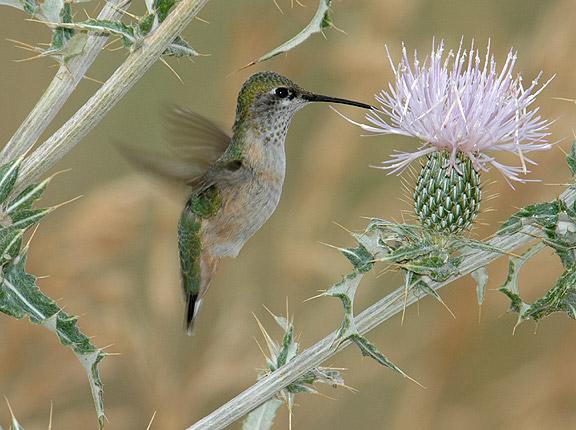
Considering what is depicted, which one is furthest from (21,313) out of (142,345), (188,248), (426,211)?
(142,345)

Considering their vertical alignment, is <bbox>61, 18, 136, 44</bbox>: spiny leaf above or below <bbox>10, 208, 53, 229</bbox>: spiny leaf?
above

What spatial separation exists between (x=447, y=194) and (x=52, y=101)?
4.41 ft

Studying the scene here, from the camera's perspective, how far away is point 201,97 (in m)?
6.44

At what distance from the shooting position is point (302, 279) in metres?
5.48

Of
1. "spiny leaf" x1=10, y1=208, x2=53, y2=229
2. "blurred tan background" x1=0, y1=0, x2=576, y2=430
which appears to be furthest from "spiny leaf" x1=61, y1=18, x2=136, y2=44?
"blurred tan background" x1=0, y1=0, x2=576, y2=430

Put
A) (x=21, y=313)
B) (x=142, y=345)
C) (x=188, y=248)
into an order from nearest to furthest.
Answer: (x=21, y=313) → (x=188, y=248) → (x=142, y=345)

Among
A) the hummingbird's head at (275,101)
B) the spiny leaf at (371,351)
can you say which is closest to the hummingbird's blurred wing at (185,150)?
the hummingbird's head at (275,101)

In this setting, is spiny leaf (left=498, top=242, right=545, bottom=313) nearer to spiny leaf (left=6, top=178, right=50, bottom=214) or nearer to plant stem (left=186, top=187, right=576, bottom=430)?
plant stem (left=186, top=187, right=576, bottom=430)

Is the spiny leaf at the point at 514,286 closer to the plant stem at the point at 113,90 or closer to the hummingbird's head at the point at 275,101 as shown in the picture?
the hummingbird's head at the point at 275,101

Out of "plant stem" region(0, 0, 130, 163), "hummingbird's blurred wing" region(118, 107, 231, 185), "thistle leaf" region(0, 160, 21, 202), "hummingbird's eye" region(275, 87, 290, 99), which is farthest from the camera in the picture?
"hummingbird's eye" region(275, 87, 290, 99)

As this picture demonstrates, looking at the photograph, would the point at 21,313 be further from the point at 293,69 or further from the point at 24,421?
the point at 293,69

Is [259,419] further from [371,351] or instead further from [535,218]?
[535,218]

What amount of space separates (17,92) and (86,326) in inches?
80.0

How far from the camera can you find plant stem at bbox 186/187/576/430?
295cm
